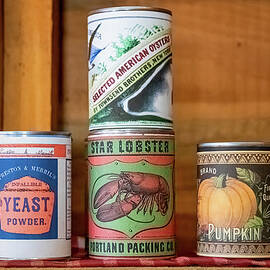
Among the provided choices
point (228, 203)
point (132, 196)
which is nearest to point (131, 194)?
point (132, 196)

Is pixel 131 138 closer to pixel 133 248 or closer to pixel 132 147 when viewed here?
pixel 132 147

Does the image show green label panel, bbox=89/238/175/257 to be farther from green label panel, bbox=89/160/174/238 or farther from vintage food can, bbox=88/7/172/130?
vintage food can, bbox=88/7/172/130

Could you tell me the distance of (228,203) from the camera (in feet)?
3.29

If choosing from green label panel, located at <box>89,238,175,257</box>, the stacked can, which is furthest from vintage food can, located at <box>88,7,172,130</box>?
green label panel, located at <box>89,238,175,257</box>

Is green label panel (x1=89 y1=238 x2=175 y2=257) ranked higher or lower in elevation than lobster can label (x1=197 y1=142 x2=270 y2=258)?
lower

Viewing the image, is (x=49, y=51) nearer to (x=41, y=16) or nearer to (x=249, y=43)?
(x=41, y=16)

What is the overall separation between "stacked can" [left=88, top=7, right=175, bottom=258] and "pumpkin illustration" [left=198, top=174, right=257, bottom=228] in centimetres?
5

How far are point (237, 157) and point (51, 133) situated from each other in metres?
0.22

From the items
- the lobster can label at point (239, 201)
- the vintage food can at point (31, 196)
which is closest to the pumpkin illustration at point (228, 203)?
the lobster can label at point (239, 201)

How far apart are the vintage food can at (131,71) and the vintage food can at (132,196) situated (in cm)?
2

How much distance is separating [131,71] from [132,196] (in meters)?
0.15

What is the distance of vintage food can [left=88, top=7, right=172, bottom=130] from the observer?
40.2 inches

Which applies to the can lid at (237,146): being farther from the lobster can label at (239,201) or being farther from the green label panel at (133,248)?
the green label panel at (133,248)

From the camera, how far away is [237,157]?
39.5 inches
